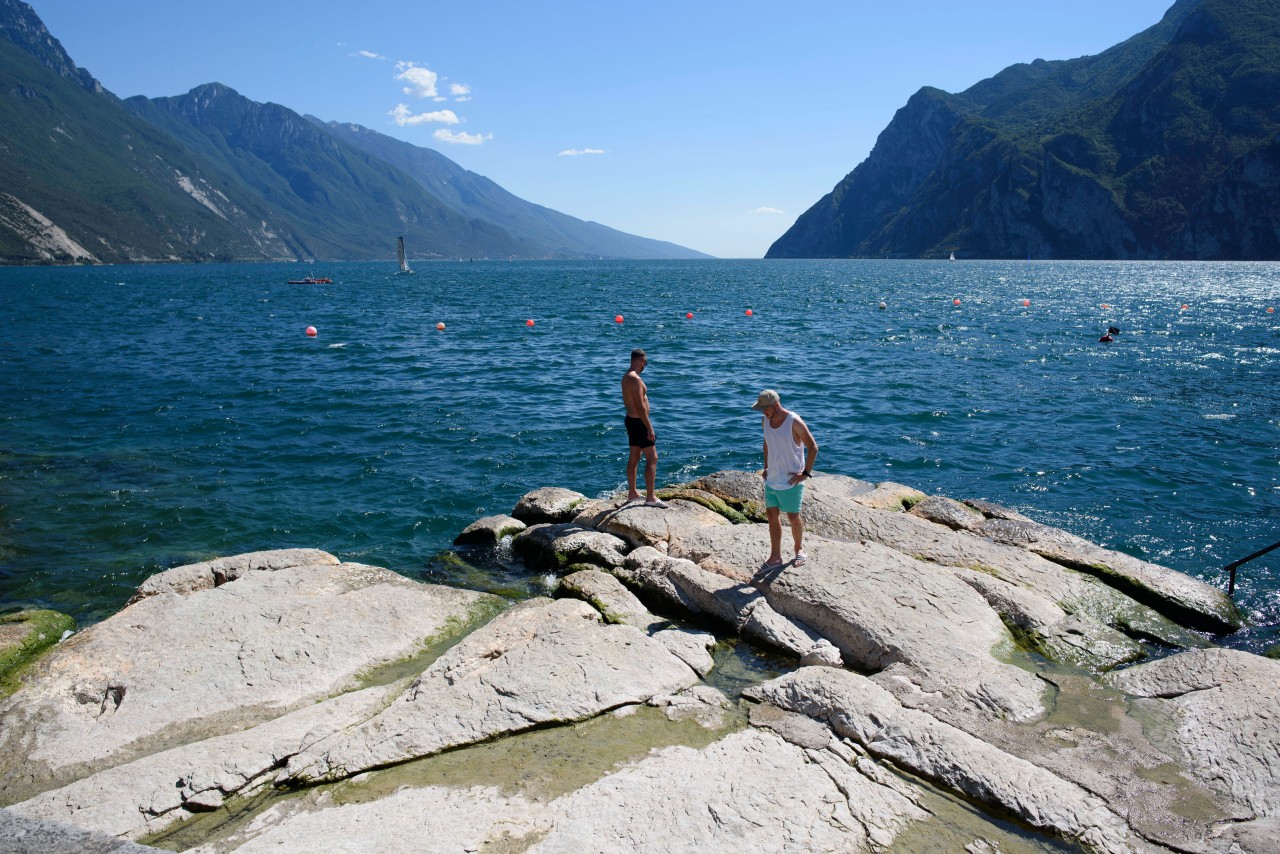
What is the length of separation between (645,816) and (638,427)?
23.1 feet

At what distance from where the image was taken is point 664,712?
6359 millimetres

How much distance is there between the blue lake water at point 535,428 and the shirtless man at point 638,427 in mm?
3204

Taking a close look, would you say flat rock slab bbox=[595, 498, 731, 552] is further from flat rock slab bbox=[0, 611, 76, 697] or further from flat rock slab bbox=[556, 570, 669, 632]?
flat rock slab bbox=[0, 611, 76, 697]

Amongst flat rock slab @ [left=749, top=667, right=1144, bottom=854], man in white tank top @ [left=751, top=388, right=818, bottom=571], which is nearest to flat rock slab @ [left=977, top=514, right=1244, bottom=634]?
man in white tank top @ [left=751, top=388, right=818, bottom=571]

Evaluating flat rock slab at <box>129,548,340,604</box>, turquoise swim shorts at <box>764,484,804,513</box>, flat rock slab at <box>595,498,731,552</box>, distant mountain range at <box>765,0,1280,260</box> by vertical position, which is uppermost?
distant mountain range at <box>765,0,1280,260</box>

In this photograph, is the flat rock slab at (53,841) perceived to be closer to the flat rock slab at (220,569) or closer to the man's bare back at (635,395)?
the flat rock slab at (220,569)

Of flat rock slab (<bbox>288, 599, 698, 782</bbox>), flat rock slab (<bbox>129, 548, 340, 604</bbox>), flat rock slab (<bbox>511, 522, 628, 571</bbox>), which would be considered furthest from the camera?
flat rock slab (<bbox>511, 522, 628, 571</bbox>)

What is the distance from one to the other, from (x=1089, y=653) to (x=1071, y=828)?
352 cm

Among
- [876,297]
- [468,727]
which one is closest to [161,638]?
[468,727]

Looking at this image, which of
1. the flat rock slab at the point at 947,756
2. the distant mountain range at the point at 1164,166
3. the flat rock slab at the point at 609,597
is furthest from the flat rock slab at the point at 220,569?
the distant mountain range at the point at 1164,166

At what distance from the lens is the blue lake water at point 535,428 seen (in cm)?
1243

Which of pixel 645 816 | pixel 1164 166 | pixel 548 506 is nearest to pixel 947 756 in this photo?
pixel 645 816

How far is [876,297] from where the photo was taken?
219 ft

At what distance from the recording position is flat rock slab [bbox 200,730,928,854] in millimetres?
4652
